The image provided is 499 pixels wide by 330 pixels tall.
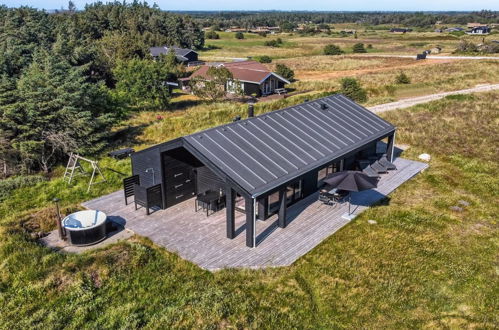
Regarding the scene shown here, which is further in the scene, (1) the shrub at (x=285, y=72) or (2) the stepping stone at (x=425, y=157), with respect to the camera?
(1) the shrub at (x=285, y=72)

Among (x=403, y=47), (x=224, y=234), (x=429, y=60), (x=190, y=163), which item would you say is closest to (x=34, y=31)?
(x=190, y=163)

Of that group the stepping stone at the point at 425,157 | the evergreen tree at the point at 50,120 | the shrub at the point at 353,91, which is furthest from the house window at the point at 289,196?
the shrub at the point at 353,91

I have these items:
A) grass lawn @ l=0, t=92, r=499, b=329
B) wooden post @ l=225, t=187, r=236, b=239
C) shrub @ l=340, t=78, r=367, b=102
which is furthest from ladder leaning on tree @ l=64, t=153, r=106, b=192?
shrub @ l=340, t=78, r=367, b=102

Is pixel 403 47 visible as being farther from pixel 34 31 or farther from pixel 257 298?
pixel 257 298

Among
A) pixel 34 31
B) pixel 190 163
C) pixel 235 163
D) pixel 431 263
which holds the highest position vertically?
pixel 34 31

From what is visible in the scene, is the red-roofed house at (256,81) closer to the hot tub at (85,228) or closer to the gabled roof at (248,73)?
the gabled roof at (248,73)

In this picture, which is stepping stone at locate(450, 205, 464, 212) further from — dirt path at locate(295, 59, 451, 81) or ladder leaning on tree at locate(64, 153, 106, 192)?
dirt path at locate(295, 59, 451, 81)
